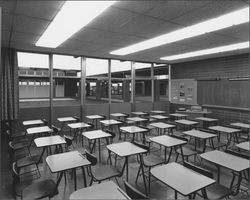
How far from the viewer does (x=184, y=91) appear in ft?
26.5

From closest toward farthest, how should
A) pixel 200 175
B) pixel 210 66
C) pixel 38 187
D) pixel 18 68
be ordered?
pixel 200 175, pixel 38 187, pixel 18 68, pixel 210 66

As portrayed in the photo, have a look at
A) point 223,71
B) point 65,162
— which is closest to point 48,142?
point 65,162

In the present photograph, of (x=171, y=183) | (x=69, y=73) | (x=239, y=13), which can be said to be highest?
(x=239, y=13)

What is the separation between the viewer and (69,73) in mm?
6680

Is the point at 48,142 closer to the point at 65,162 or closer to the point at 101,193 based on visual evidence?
the point at 65,162

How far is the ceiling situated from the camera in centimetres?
251

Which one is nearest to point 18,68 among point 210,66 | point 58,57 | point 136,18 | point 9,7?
point 58,57

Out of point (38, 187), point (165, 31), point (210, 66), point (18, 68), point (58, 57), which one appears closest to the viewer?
point (38, 187)

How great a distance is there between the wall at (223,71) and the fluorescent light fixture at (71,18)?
18.1 ft

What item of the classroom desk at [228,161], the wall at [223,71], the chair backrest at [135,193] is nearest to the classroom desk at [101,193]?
the chair backrest at [135,193]

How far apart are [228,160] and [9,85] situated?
5.94 meters

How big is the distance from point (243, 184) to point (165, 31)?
316cm

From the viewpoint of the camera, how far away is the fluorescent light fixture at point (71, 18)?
2.48 metres

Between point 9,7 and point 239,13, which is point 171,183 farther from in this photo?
point 9,7
